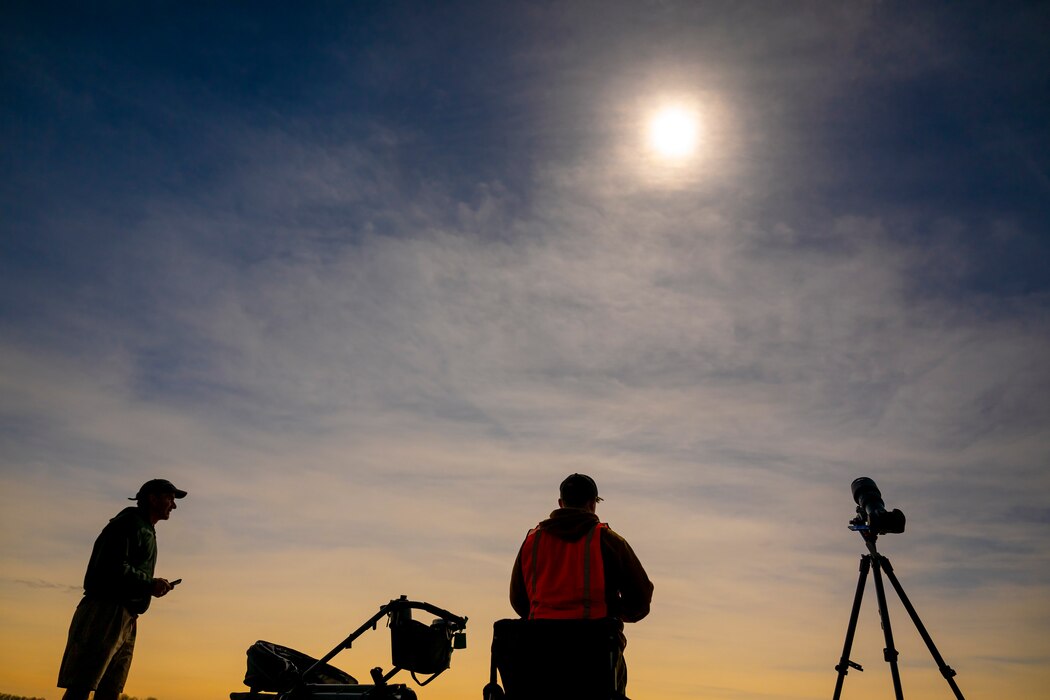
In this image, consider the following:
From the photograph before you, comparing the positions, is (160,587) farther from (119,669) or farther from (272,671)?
(272,671)

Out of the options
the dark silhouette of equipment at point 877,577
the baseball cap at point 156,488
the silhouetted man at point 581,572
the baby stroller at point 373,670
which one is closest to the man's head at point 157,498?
the baseball cap at point 156,488

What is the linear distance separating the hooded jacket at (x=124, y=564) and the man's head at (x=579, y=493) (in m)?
3.83

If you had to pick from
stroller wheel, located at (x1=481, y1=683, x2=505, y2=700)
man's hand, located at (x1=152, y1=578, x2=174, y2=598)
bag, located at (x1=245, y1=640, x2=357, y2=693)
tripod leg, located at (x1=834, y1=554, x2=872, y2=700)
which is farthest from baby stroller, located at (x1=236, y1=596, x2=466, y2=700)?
tripod leg, located at (x1=834, y1=554, x2=872, y2=700)

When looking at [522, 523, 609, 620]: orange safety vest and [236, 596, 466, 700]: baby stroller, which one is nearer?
[522, 523, 609, 620]: orange safety vest

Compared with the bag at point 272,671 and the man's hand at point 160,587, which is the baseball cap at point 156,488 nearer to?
the man's hand at point 160,587

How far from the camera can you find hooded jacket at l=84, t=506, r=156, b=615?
568cm

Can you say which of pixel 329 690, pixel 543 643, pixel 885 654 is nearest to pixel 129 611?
pixel 329 690

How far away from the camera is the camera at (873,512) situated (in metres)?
6.35

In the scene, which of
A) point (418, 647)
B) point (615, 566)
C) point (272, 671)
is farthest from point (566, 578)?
point (272, 671)

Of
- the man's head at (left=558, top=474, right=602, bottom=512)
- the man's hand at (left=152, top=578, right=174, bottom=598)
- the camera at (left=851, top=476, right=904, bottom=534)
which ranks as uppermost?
the camera at (left=851, top=476, right=904, bottom=534)

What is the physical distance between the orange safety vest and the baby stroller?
4.86 feet

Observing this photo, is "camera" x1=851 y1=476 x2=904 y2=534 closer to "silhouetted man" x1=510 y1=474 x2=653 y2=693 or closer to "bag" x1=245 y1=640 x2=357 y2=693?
"silhouetted man" x1=510 y1=474 x2=653 y2=693

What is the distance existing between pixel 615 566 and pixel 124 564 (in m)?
4.26

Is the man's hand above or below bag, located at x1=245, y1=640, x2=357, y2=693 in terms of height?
above
